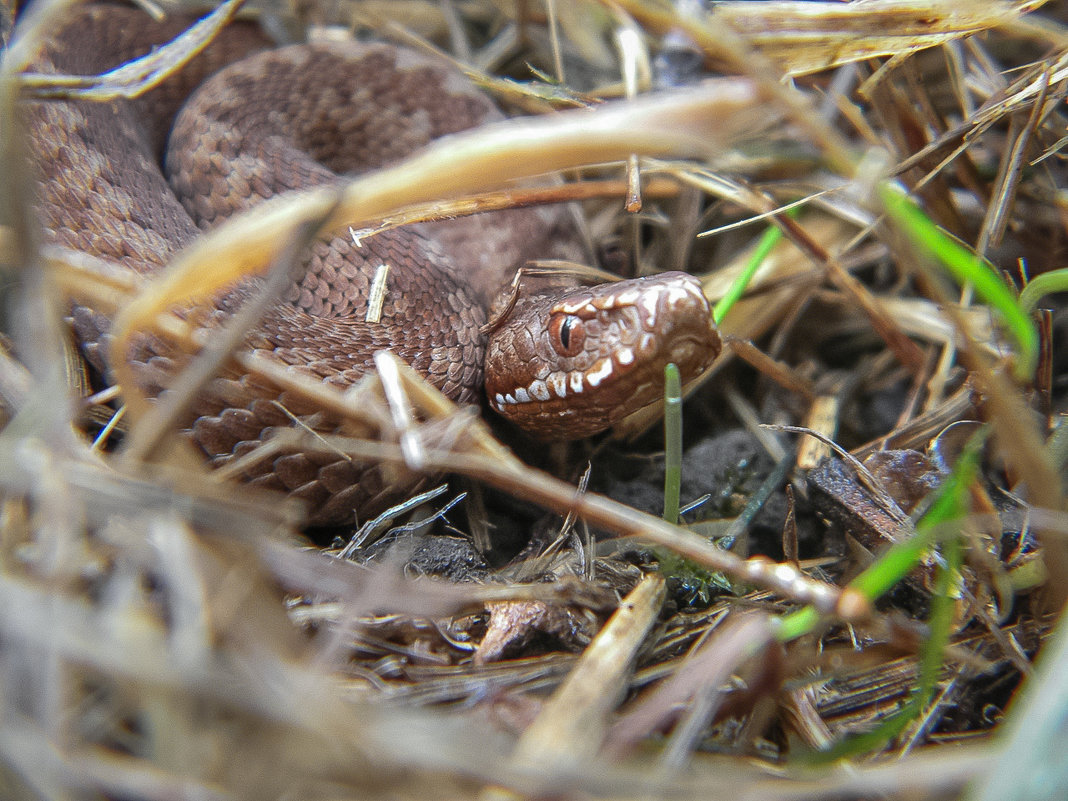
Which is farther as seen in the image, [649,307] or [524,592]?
[649,307]

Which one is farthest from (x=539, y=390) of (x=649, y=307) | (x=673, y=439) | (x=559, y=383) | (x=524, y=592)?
(x=524, y=592)

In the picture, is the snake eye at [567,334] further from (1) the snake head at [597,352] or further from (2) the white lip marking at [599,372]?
(2) the white lip marking at [599,372]

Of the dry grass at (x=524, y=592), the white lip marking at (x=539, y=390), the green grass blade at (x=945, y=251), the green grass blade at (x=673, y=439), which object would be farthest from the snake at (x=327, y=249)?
the green grass blade at (x=945, y=251)

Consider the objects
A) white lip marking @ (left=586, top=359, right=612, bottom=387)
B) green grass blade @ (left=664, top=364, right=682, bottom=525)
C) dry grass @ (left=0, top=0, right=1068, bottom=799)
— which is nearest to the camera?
dry grass @ (left=0, top=0, right=1068, bottom=799)

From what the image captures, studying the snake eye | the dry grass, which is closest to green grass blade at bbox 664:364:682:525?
the dry grass

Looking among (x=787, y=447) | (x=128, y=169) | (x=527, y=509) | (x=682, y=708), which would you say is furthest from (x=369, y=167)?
(x=682, y=708)

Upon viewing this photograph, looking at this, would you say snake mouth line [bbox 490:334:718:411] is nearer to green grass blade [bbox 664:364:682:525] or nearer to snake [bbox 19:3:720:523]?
snake [bbox 19:3:720:523]

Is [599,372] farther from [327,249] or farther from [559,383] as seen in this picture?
[327,249]
